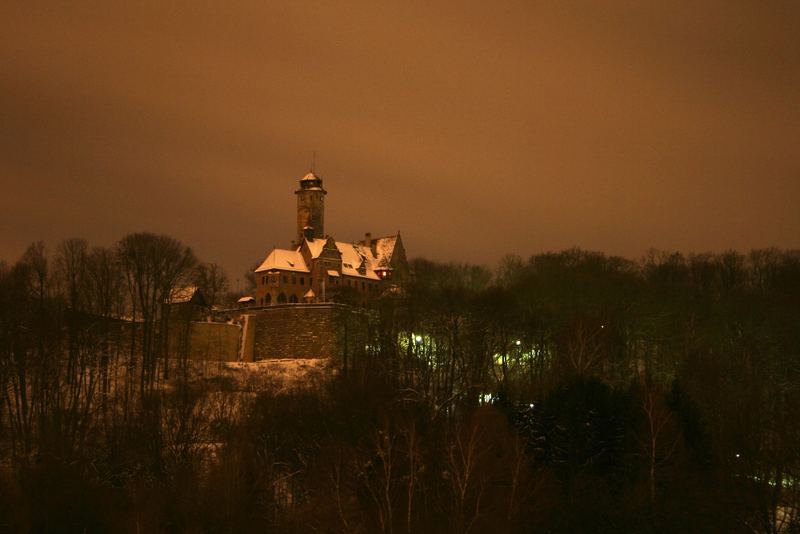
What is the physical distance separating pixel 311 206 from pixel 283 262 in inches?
394

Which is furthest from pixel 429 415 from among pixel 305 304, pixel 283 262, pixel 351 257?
pixel 351 257

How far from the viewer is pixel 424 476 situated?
3681cm

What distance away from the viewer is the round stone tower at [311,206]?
90.4 meters

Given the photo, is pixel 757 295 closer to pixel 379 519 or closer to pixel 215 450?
pixel 215 450

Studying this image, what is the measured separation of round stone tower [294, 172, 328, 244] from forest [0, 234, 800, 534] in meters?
13.5

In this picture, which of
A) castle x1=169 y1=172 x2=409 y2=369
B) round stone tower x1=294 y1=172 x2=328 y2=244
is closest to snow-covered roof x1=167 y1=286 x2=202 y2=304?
castle x1=169 y1=172 x2=409 y2=369

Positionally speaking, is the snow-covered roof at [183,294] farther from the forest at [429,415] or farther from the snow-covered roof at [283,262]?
the snow-covered roof at [283,262]

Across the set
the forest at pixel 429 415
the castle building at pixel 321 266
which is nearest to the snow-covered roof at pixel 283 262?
the castle building at pixel 321 266

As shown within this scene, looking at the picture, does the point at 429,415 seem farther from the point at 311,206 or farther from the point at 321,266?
the point at 311,206

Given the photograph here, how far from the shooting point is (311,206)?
299 feet

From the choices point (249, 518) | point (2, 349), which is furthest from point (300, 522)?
point (2, 349)

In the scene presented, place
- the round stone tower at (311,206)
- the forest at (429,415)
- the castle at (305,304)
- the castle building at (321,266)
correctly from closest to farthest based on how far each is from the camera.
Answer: the forest at (429,415), the castle at (305,304), the castle building at (321,266), the round stone tower at (311,206)

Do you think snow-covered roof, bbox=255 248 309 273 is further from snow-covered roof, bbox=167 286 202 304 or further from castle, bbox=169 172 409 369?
snow-covered roof, bbox=167 286 202 304

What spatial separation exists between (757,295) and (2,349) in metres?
47.8
